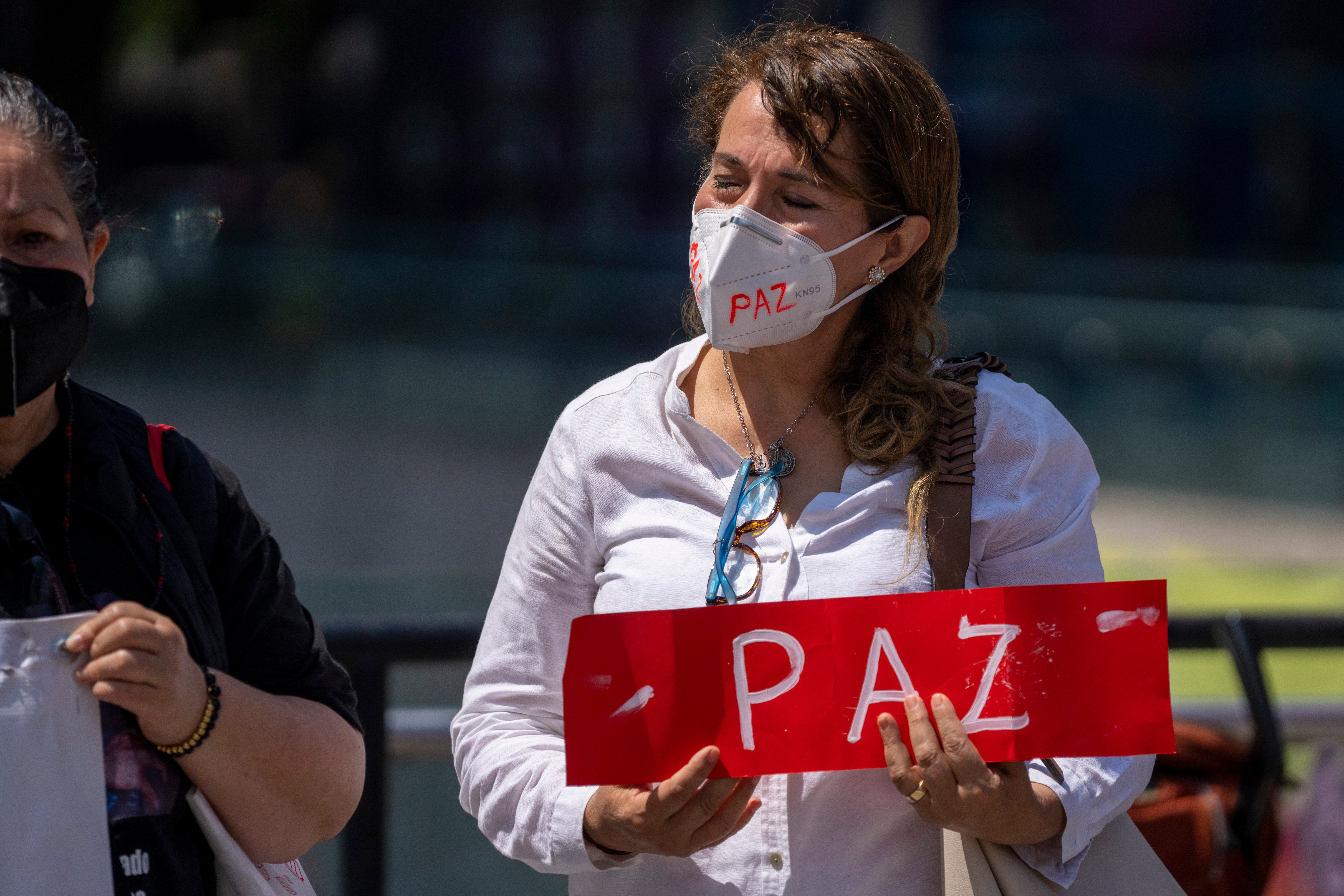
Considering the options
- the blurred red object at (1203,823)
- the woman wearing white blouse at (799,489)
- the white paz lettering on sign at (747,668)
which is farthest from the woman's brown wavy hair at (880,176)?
the blurred red object at (1203,823)

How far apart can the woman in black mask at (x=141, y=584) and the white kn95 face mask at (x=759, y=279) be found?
73 centimetres

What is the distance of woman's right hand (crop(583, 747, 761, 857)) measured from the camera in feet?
5.29

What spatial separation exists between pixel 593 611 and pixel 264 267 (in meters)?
13.9

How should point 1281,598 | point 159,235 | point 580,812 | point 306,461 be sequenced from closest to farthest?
point 580,812, point 159,235, point 1281,598, point 306,461

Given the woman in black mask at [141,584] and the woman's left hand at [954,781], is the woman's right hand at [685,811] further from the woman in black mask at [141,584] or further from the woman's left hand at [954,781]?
the woman in black mask at [141,584]

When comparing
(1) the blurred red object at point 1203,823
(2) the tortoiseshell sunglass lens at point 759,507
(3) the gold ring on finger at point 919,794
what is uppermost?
(2) the tortoiseshell sunglass lens at point 759,507

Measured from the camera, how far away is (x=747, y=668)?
1705 mm

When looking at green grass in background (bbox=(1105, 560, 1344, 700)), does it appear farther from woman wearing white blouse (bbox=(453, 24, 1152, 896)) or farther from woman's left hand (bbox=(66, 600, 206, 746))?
woman's left hand (bbox=(66, 600, 206, 746))

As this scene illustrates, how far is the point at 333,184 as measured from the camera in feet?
61.0

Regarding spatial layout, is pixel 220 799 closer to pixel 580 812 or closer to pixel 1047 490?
pixel 580 812

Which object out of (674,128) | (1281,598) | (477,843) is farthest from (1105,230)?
(477,843)

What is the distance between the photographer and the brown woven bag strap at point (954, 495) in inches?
70.8

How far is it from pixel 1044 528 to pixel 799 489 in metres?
0.34

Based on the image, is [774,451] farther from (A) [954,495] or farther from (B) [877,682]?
(B) [877,682]
